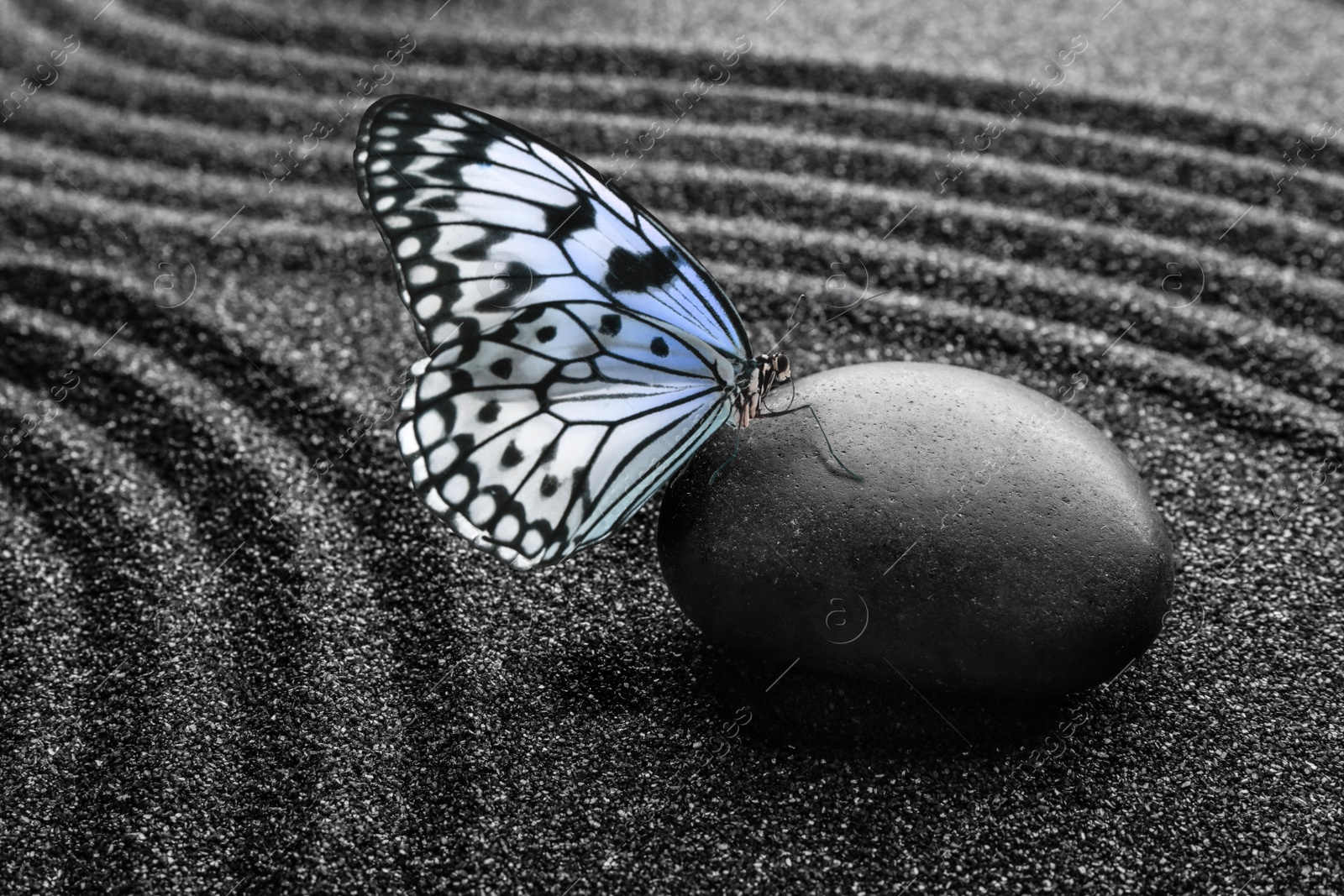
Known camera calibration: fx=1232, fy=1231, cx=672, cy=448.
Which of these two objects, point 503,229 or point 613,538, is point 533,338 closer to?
point 503,229

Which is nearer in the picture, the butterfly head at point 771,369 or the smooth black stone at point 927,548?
the smooth black stone at point 927,548

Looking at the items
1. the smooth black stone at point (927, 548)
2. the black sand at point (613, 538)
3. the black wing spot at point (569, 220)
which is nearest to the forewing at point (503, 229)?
the black wing spot at point (569, 220)

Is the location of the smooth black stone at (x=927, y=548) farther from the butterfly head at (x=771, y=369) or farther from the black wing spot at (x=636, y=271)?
the black wing spot at (x=636, y=271)

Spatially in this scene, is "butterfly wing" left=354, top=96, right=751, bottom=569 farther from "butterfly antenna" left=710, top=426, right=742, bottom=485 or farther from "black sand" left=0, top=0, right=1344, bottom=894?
"black sand" left=0, top=0, right=1344, bottom=894

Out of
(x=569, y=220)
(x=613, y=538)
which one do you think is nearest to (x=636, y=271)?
(x=569, y=220)

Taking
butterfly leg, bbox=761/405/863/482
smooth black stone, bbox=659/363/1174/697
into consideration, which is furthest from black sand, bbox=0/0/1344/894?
butterfly leg, bbox=761/405/863/482
